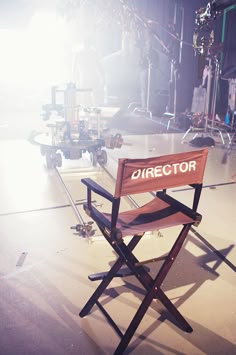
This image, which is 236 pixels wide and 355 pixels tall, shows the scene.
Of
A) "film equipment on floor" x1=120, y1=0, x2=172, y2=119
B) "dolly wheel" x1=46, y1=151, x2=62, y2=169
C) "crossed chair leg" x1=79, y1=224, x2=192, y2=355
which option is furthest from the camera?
"film equipment on floor" x1=120, y1=0, x2=172, y2=119

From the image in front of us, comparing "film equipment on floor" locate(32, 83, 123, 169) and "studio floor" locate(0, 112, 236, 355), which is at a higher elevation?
"film equipment on floor" locate(32, 83, 123, 169)

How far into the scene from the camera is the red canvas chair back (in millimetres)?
1878

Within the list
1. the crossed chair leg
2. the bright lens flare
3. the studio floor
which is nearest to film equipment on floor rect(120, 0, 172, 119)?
the bright lens flare

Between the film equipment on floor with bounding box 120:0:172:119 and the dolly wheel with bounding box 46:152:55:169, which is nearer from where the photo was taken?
the dolly wheel with bounding box 46:152:55:169

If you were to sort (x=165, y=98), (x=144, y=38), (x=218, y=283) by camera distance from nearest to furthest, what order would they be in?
1. (x=218, y=283)
2. (x=144, y=38)
3. (x=165, y=98)

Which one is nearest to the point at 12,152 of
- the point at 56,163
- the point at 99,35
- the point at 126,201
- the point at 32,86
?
the point at 56,163

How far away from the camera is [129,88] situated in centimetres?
1576

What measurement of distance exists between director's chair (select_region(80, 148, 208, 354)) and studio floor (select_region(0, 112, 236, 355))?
14cm

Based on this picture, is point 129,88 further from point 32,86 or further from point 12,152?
point 12,152

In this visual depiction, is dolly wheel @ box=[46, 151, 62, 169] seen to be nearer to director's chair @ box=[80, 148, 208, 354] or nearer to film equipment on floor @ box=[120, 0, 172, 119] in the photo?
director's chair @ box=[80, 148, 208, 354]

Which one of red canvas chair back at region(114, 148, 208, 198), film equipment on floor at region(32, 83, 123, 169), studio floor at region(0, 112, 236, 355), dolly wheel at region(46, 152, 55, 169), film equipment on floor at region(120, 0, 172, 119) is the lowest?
studio floor at region(0, 112, 236, 355)

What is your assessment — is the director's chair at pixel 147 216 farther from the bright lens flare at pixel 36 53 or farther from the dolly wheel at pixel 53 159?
the bright lens flare at pixel 36 53

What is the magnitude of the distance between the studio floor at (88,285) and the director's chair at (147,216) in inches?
5.4

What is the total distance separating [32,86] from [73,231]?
1815 cm
